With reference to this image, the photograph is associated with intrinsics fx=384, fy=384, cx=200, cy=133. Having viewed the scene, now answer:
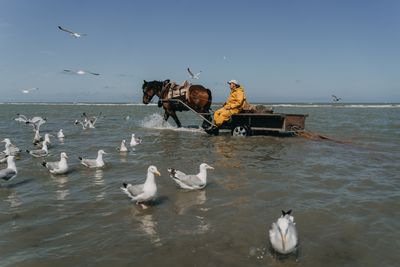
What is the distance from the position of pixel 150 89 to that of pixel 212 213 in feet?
54.2

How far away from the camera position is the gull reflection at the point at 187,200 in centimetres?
741

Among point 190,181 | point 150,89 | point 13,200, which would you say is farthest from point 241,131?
point 13,200

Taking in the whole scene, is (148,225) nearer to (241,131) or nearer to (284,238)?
(284,238)

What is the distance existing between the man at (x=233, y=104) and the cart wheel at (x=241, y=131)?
870 mm

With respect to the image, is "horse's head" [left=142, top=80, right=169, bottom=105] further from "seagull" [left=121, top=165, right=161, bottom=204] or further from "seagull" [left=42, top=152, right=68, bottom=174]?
"seagull" [left=121, top=165, right=161, bottom=204]

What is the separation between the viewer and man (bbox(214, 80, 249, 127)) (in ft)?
55.0

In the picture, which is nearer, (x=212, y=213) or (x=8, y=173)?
(x=212, y=213)

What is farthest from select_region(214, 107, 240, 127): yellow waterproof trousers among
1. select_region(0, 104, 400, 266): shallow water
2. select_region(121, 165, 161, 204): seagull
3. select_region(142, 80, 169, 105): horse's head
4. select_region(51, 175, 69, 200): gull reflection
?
select_region(121, 165, 161, 204): seagull

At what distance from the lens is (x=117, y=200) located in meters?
8.01

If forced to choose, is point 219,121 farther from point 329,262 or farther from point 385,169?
point 329,262

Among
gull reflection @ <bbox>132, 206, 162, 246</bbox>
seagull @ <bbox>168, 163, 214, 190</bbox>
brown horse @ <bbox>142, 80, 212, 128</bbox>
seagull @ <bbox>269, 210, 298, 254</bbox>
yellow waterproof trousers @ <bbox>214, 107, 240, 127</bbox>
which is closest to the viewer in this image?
seagull @ <bbox>269, 210, 298, 254</bbox>

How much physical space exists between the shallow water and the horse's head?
10.3 m

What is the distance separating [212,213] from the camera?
7051mm

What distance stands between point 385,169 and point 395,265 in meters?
5.98
